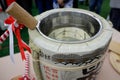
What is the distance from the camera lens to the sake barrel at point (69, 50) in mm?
539

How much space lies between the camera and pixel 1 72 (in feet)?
2.66

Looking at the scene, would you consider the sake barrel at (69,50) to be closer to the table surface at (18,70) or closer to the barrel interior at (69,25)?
the barrel interior at (69,25)

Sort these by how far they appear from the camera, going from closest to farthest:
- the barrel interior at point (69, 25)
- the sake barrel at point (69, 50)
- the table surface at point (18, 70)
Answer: the sake barrel at point (69, 50)
the barrel interior at point (69, 25)
the table surface at point (18, 70)

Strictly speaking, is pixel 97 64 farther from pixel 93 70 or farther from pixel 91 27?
pixel 91 27

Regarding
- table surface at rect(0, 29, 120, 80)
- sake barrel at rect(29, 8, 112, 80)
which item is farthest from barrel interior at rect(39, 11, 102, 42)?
table surface at rect(0, 29, 120, 80)

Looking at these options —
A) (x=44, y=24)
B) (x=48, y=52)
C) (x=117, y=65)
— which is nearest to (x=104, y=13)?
(x=117, y=65)

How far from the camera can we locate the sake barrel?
539 millimetres

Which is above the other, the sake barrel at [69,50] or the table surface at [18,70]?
the sake barrel at [69,50]

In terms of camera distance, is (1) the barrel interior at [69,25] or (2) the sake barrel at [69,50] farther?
(1) the barrel interior at [69,25]

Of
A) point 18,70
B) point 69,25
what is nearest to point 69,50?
point 69,25

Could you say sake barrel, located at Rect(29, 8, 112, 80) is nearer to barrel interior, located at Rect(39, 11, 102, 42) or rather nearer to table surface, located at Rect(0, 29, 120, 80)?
barrel interior, located at Rect(39, 11, 102, 42)

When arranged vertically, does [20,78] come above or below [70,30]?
below

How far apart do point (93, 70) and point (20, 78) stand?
12.2 inches

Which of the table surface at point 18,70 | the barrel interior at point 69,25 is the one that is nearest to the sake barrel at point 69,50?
the barrel interior at point 69,25
